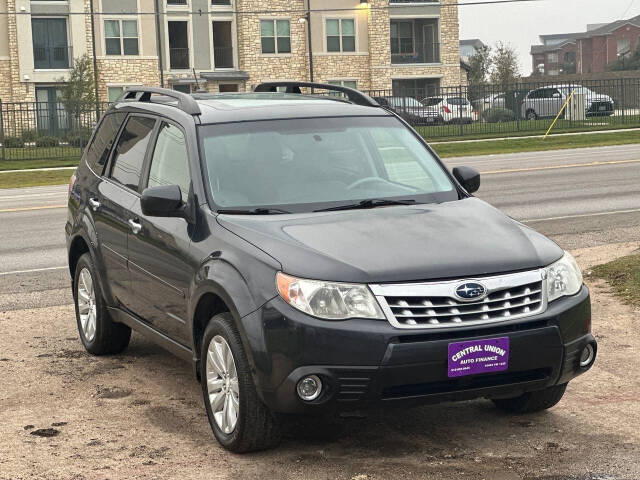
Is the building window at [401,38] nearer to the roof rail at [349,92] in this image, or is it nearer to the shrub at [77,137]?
the shrub at [77,137]

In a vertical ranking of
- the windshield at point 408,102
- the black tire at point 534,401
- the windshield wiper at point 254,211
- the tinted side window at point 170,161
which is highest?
the windshield at point 408,102

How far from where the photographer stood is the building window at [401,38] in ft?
229

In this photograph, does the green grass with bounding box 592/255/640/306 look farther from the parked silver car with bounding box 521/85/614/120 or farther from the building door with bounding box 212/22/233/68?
the building door with bounding box 212/22/233/68

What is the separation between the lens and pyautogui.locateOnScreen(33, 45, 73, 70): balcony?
60.4 meters

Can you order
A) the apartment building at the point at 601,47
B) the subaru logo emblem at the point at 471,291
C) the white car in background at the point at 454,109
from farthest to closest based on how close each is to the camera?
1. the apartment building at the point at 601,47
2. the white car in background at the point at 454,109
3. the subaru logo emblem at the point at 471,291

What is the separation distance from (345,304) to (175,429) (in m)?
1.53

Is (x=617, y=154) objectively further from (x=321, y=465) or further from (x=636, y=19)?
(x=636, y=19)

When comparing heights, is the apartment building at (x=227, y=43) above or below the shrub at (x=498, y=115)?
above

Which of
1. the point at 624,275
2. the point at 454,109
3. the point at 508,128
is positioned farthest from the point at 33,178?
the point at 624,275

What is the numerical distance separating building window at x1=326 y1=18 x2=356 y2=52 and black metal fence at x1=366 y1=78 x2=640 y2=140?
A: 75.7ft

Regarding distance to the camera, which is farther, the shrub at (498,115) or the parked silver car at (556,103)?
the parked silver car at (556,103)

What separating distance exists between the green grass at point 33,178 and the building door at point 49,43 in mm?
30551

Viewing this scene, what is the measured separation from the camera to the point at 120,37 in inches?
2436

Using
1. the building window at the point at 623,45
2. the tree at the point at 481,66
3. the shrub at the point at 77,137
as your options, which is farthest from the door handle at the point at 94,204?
the building window at the point at 623,45
